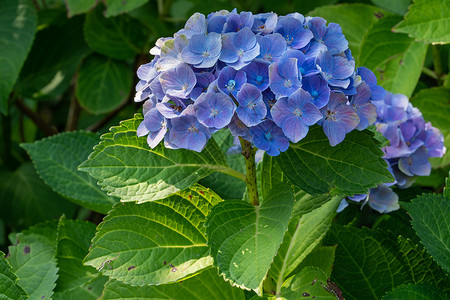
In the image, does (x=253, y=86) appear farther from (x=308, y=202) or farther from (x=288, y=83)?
(x=308, y=202)

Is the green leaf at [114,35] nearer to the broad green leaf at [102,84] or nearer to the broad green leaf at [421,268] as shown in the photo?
the broad green leaf at [102,84]

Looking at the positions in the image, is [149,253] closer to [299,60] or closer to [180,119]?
[180,119]

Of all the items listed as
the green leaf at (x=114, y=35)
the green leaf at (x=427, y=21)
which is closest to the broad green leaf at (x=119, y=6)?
the green leaf at (x=114, y=35)

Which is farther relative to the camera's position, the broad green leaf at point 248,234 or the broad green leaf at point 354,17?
the broad green leaf at point 354,17

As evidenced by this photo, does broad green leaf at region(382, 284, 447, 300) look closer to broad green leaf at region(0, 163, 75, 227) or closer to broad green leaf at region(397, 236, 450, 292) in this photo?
broad green leaf at region(397, 236, 450, 292)

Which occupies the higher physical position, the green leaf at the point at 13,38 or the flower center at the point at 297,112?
the flower center at the point at 297,112


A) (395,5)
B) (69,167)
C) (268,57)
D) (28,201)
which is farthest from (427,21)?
(28,201)

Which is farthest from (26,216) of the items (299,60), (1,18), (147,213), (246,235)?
(299,60)

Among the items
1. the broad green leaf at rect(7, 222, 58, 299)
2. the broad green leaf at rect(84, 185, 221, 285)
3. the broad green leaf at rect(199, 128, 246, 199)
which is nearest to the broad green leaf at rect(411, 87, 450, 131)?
the broad green leaf at rect(199, 128, 246, 199)
